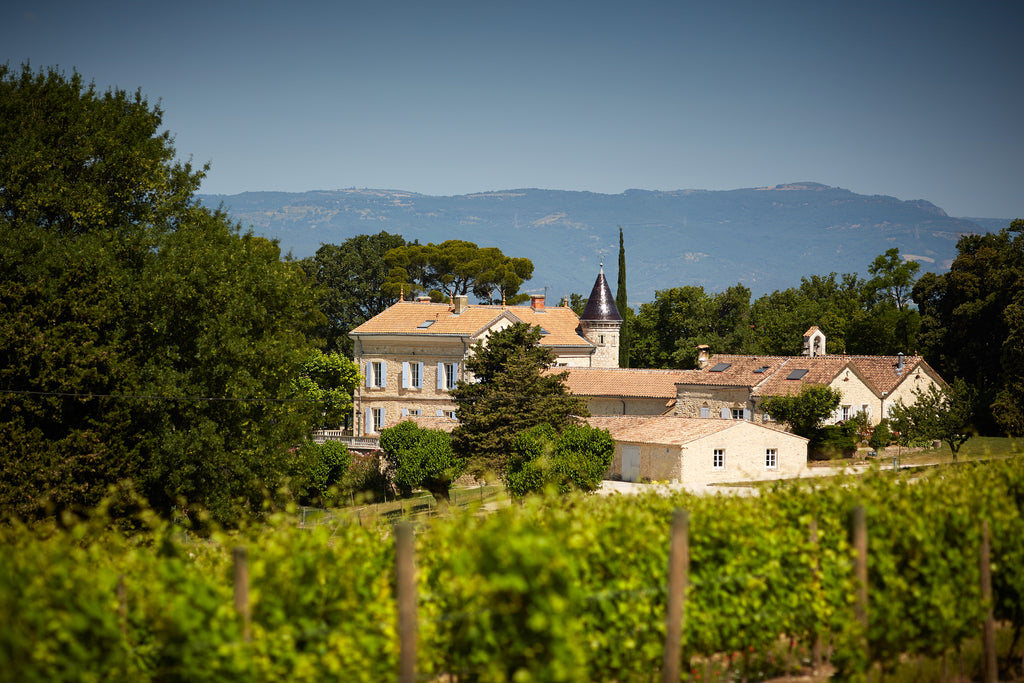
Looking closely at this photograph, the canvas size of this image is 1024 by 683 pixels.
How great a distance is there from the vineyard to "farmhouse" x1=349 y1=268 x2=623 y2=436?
3882 centimetres

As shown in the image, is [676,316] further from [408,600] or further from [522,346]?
[408,600]

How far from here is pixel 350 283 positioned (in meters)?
81.1

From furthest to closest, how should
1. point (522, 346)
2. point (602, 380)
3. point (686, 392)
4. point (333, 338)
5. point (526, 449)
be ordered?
point (333, 338), point (602, 380), point (686, 392), point (522, 346), point (526, 449)

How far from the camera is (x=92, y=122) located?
81.4 ft

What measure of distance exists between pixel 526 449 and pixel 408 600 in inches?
1082

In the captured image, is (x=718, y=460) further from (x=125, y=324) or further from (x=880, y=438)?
(x=125, y=324)

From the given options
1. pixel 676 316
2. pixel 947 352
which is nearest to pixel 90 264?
pixel 947 352

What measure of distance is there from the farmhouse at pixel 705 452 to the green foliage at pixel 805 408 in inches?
116

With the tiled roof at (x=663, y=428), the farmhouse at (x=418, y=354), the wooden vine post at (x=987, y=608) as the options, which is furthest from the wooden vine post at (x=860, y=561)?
the farmhouse at (x=418, y=354)

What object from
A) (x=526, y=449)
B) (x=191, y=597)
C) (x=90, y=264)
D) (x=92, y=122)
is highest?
(x=92, y=122)

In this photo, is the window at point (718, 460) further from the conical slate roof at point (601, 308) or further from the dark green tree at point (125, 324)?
the conical slate roof at point (601, 308)

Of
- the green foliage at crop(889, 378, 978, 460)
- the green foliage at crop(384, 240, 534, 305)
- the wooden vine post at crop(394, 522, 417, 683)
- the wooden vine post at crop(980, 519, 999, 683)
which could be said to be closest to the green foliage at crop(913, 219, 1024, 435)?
the green foliage at crop(889, 378, 978, 460)

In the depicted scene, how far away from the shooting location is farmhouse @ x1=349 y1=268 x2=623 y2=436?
48.1m

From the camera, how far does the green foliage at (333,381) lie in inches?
2058
